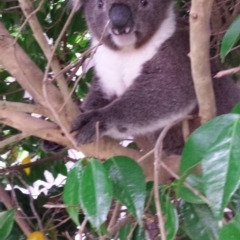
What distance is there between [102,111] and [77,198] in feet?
1.96

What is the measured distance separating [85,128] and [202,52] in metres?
0.48

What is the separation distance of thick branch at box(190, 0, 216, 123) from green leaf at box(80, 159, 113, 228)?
292mm

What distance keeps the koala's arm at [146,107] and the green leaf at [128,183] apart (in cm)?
52

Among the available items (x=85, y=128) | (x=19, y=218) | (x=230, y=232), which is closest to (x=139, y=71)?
(x=85, y=128)

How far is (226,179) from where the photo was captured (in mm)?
660

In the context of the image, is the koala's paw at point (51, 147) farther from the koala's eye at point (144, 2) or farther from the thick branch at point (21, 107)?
the koala's eye at point (144, 2)

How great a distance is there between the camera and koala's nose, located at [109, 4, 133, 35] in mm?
1442

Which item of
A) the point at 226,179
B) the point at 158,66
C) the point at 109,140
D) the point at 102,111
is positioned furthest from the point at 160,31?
the point at 226,179

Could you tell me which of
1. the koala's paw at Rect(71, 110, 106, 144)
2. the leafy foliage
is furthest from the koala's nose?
the leafy foliage

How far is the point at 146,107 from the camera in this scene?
1.52 metres

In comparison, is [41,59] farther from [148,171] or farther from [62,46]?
[148,171]

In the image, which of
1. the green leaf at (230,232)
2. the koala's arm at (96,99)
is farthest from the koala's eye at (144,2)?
the green leaf at (230,232)

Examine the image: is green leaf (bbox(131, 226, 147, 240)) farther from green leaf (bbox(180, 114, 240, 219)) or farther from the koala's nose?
the koala's nose

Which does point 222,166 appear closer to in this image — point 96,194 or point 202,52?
point 96,194
